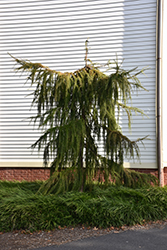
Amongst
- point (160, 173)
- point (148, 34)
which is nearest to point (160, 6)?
point (148, 34)

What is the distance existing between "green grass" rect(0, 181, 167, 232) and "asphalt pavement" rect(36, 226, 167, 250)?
0.28 meters

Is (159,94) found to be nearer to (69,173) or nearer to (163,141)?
(163,141)

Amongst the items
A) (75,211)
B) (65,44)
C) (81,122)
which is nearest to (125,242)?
(75,211)

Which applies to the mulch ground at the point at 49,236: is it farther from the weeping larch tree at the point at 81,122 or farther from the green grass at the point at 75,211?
the weeping larch tree at the point at 81,122

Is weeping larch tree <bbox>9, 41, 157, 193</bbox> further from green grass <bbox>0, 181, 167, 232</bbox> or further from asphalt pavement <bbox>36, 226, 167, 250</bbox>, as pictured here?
asphalt pavement <bbox>36, 226, 167, 250</bbox>

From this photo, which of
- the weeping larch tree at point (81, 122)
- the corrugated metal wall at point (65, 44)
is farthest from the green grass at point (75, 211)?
the corrugated metal wall at point (65, 44)

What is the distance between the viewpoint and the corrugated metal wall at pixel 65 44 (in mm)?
6922

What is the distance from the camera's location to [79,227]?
4.26 metres

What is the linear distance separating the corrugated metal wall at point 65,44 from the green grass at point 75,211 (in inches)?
94.5

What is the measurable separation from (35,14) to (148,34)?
3.32m

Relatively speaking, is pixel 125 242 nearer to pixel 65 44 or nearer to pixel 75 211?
pixel 75 211

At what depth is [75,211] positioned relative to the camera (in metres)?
4.23

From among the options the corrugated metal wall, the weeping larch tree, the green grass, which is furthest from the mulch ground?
the corrugated metal wall

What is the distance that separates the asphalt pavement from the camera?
3601 millimetres
